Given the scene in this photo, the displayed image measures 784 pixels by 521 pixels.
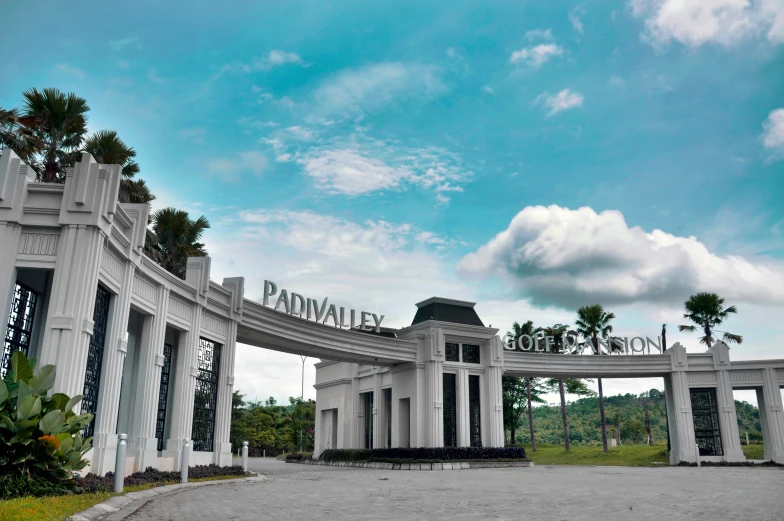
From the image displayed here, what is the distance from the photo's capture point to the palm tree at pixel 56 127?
1792cm

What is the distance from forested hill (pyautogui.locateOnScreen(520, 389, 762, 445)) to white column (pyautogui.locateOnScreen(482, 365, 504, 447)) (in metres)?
38.3

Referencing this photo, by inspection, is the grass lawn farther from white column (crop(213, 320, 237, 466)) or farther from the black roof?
the black roof

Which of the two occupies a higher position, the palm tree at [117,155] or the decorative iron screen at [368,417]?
the palm tree at [117,155]

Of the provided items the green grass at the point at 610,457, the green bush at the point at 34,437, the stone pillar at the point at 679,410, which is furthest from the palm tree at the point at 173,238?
the stone pillar at the point at 679,410

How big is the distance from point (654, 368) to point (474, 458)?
14395mm

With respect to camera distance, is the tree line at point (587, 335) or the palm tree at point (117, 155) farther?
the tree line at point (587, 335)

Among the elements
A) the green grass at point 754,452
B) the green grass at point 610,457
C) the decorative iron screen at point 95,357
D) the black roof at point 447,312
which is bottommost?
the green grass at point 610,457

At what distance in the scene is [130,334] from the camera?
19.2 metres

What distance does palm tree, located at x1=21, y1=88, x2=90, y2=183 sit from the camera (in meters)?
17.9

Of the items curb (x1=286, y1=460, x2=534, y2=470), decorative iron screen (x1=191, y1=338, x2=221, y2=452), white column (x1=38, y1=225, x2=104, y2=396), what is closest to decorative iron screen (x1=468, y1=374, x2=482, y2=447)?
curb (x1=286, y1=460, x2=534, y2=470)

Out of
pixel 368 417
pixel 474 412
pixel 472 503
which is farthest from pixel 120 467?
pixel 368 417

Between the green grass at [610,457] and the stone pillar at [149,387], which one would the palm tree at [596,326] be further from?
the stone pillar at [149,387]

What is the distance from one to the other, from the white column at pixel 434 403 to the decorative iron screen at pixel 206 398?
13737 mm

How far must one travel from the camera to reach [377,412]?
36312 millimetres
